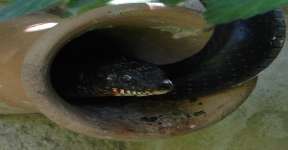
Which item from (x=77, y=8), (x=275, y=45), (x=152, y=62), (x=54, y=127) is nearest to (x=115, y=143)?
(x=54, y=127)

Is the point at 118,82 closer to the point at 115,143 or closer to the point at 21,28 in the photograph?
the point at 21,28

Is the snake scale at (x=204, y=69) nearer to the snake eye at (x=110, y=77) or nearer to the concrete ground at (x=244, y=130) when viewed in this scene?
the snake eye at (x=110, y=77)

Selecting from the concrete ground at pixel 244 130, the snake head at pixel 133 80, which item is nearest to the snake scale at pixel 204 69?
the snake head at pixel 133 80

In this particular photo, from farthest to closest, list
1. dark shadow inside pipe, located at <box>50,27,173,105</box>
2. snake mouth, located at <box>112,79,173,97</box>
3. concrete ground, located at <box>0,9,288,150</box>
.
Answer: concrete ground, located at <box>0,9,288,150</box>, dark shadow inside pipe, located at <box>50,27,173,105</box>, snake mouth, located at <box>112,79,173,97</box>

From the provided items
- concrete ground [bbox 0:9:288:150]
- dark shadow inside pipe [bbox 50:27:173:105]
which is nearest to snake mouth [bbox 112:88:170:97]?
dark shadow inside pipe [bbox 50:27:173:105]

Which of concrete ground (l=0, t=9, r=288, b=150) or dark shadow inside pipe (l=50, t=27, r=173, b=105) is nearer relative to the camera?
dark shadow inside pipe (l=50, t=27, r=173, b=105)

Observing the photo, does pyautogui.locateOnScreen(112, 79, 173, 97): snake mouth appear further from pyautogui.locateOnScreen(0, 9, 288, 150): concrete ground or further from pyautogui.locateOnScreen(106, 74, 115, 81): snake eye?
pyautogui.locateOnScreen(0, 9, 288, 150): concrete ground
